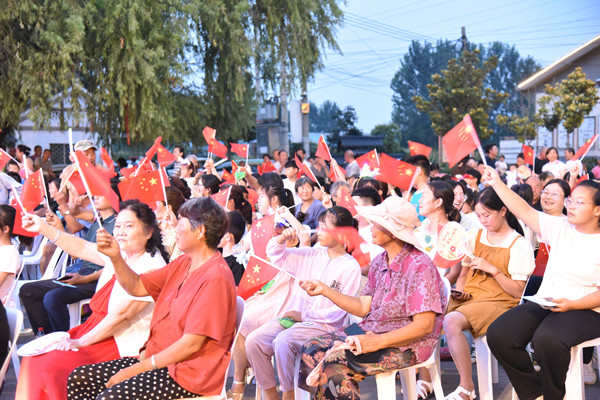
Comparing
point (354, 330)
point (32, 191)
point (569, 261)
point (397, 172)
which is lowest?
point (354, 330)

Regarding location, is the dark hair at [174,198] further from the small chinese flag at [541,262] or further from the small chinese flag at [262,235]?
the small chinese flag at [541,262]

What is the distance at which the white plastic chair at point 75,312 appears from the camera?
18.3ft

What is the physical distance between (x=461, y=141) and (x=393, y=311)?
196 cm

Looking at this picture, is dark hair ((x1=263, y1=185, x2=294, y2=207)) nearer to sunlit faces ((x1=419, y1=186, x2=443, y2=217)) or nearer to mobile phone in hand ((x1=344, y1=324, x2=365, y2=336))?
sunlit faces ((x1=419, y1=186, x2=443, y2=217))

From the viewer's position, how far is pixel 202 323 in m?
3.07

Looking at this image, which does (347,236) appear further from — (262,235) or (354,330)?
(354,330)

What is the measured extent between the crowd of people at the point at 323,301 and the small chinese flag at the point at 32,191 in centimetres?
116

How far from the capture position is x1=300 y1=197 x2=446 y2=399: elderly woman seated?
346 centimetres

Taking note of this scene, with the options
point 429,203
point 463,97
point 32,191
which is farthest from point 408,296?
point 463,97

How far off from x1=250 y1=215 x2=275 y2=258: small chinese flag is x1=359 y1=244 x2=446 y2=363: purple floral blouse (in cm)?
108

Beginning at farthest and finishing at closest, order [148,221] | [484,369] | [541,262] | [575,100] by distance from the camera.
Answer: [575,100] < [541,262] < [484,369] < [148,221]

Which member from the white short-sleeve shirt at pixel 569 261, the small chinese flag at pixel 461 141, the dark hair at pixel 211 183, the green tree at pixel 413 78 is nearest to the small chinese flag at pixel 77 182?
the dark hair at pixel 211 183

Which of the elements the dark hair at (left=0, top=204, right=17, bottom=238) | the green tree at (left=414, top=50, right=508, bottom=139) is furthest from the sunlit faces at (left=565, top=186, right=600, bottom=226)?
the green tree at (left=414, top=50, right=508, bottom=139)

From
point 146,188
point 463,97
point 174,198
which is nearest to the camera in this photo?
point 146,188
